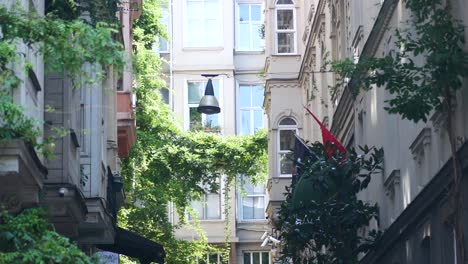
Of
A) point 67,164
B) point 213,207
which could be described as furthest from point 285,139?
point 67,164

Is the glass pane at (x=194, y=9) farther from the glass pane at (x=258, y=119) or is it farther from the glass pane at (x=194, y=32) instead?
the glass pane at (x=258, y=119)

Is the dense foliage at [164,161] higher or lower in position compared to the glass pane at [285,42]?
lower

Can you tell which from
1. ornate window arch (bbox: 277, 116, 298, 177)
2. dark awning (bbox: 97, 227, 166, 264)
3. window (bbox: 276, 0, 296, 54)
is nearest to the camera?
dark awning (bbox: 97, 227, 166, 264)

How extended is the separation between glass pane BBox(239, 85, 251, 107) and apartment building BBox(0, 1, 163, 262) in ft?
109

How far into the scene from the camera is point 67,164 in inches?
814

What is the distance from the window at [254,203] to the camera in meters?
62.5

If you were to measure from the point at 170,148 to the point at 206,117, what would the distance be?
43.9ft

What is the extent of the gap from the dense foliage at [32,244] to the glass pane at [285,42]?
37.9 meters

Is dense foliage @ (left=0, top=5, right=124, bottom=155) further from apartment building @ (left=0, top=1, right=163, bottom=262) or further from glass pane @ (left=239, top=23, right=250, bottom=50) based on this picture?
glass pane @ (left=239, top=23, right=250, bottom=50)

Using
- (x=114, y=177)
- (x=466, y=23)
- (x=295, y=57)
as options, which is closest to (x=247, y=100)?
(x=295, y=57)

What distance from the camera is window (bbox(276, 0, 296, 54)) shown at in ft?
167

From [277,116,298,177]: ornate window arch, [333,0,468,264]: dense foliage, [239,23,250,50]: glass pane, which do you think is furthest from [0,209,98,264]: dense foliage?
[239,23,250,50]: glass pane

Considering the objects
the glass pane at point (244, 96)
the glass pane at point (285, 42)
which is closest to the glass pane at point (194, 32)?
the glass pane at point (244, 96)

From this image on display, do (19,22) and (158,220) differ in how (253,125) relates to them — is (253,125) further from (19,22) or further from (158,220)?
(19,22)
